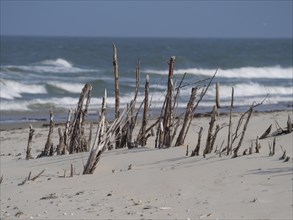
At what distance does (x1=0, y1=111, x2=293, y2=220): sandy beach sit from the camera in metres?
5.43

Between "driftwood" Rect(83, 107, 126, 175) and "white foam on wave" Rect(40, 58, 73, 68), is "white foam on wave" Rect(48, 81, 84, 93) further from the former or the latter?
"driftwood" Rect(83, 107, 126, 175)

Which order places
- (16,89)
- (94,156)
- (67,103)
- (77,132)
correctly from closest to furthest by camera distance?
(94,156), (77,132), (67,103), (16,89)

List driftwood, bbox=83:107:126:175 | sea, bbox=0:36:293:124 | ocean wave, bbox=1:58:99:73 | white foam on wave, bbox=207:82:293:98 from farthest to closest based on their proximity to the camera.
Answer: ocean wave, bbox=1:58:99:73 < white foam on wave, bbox=207:82:293:98 < sea, bbox=0:36:293:124 < driftwood, bbox=83:107:126:175

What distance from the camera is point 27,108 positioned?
68.4 feet

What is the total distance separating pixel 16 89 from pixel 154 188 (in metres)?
19.9

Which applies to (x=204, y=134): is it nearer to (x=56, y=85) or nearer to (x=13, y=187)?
(x=13, y=187)

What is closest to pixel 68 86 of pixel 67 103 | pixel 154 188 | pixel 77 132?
pixel 67 103

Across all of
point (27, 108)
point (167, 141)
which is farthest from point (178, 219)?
point (27, 108)

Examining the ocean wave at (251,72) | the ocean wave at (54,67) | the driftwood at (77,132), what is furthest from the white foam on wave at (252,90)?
the driftwood at (77,132)

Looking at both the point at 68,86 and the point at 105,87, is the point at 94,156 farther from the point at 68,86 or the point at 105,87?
the point at 68,86

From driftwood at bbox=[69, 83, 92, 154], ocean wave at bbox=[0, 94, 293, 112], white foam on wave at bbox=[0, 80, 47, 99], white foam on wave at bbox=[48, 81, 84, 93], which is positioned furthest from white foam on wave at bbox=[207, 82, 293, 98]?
driftwood at bbox=[69, 83, 92, 154]

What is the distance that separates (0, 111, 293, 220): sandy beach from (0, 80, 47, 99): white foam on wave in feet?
52.4

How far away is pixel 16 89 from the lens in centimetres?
2531

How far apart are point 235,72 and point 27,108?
2345cm
